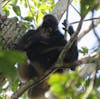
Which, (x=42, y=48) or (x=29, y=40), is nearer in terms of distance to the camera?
(x=42, y=48)

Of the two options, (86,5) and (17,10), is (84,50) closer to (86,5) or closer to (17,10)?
(17,10)

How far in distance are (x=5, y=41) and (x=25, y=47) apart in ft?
1.23

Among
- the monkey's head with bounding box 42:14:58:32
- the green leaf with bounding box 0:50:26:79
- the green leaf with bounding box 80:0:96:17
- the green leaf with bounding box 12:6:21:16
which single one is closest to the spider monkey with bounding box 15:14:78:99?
the monkey's head with bounding box 42:14:58:32

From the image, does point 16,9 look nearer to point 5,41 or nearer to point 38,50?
point 5,41

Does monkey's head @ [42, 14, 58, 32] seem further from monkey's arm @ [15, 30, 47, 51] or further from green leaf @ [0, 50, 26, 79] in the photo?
green leaf @ [0, 50, 26, 79]

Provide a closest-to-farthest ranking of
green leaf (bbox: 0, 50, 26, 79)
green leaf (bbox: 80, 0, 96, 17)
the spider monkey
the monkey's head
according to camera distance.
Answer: green leaf (bbox: 0, 50, 26, 79) → green leaf (bbox: 80, 0, 96, 17) → the spider monkey → the monkey's head

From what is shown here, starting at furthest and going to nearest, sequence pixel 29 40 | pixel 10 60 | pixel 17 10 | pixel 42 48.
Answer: pixel 17 10
pixel 29 40
pixel 42 48
pixel 10 60

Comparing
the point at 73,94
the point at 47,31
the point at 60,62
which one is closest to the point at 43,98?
the point at 47,31

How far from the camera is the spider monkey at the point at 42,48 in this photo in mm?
3441

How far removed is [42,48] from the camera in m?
3.47

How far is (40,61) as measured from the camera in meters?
3.50

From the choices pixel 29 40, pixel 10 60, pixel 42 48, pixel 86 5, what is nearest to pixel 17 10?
pixel 29 40

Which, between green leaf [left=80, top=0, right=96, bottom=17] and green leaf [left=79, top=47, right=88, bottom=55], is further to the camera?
green leaf [left=79, top=47, right=88, bottom=55]

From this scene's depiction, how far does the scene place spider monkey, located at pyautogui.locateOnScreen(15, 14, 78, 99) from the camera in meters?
3.44
